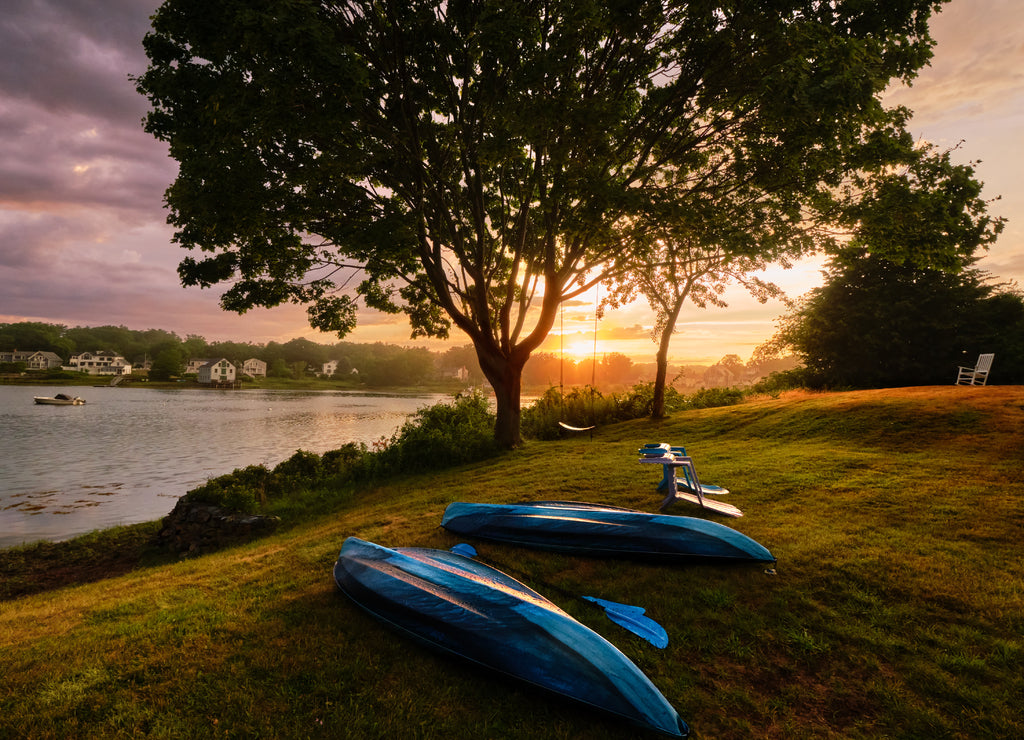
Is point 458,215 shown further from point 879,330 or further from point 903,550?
point 879,330

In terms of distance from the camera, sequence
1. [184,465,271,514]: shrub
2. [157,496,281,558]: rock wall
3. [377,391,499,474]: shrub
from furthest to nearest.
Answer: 1. [377,391,499,474]: shrub
2. [184,465,271,514]: shrub
3. [157,496,281,558]: rock wall

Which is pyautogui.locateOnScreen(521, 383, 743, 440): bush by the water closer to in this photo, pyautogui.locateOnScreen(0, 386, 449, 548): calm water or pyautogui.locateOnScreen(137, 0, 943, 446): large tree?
pyautogui.locateOnScreen(0, 386, 449, 548): calm water

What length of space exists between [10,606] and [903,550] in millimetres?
12211

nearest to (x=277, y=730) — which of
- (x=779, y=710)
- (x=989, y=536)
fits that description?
(x=779, y=710)

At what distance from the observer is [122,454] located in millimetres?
22375

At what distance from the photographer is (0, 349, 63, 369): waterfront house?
102 meters

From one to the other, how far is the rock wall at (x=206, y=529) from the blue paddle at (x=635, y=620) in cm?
887

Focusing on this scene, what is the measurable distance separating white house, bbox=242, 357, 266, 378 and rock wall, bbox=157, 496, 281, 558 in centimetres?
12056

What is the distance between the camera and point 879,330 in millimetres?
21547

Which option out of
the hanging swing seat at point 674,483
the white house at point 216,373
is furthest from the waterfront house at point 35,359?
the hanging swing seat at point 674,483

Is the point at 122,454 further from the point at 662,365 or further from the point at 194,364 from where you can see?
the point at 194,364

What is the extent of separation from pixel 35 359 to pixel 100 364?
11.1m

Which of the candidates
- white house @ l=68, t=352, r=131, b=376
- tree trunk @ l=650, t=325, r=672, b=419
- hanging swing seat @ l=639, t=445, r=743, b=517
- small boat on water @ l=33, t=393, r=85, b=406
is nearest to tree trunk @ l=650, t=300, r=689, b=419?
tree trunk @ l=650, t=325, r=672, b=419

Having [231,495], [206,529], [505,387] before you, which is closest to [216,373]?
[231,495]
